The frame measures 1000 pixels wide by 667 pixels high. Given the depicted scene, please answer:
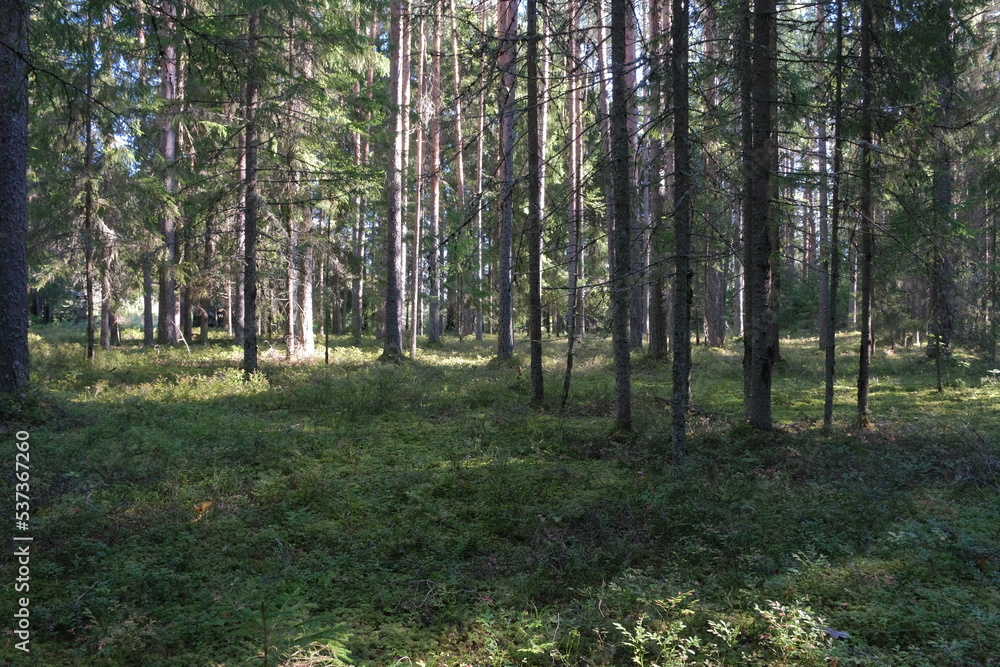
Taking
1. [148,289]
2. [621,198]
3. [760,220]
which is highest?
[621,198]

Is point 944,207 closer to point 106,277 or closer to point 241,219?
point 241,219

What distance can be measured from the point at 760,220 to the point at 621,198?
2374 millimetres

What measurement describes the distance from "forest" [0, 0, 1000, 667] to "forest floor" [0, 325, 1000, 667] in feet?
0.13

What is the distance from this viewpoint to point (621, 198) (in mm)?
9055

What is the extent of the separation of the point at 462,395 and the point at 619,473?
5384 millimetres

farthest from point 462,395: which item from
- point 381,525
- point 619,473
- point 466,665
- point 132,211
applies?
point 132,211

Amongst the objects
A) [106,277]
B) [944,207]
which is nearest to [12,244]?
[106,277]

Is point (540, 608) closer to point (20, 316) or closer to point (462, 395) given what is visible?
point (462, 395)

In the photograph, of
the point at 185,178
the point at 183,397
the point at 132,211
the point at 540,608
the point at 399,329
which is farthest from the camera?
the point at 399,329

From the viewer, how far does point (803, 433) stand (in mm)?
9922

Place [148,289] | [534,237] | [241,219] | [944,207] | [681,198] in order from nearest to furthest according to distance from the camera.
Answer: [681,198] → [534,237] → [944,207] → [241,219] → [148,289]

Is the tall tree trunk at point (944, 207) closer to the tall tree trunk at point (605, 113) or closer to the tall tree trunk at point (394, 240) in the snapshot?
the tall tree trunk at point (605, 113)

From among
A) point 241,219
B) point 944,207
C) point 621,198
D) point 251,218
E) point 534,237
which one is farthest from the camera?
point 241,219

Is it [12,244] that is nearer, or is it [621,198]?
[621,198]
